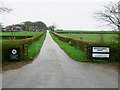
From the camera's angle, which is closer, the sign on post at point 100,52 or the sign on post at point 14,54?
the sign on post at point 14,54

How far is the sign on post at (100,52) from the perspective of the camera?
35.2 feet

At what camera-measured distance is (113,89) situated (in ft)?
17.5

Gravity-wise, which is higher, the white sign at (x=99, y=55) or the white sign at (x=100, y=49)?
the white sign at (x=100, y=49)

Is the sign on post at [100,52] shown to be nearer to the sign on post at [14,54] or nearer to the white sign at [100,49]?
the white sign at [100,49]

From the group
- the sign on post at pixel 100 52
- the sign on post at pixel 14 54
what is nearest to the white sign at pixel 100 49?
the sign on post at pixel 100 52

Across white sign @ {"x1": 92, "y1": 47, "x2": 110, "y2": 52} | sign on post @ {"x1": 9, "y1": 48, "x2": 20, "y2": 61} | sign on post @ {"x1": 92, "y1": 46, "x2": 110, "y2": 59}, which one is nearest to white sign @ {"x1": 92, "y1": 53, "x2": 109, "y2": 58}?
sign on post @ {"x1": 92, "y1": 46, "x2": 110, "y2": 59}

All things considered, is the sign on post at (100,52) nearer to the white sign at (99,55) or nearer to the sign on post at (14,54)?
the white sign at (99,55)

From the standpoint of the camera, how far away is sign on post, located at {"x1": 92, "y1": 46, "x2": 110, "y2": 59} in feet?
35.2

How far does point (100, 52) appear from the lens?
10906 millimetres

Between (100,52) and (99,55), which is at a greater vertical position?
(100,52)

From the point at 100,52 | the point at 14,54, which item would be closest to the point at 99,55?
the point at 100,52

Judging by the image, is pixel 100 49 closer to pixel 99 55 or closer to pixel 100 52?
pixel 100 52

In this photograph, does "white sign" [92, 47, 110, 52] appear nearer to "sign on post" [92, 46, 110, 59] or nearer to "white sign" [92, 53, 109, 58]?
"sign on post" [92, 46, 110, 59]

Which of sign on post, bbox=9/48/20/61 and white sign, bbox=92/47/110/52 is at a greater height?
white sign, bbox=92/47/110/52
